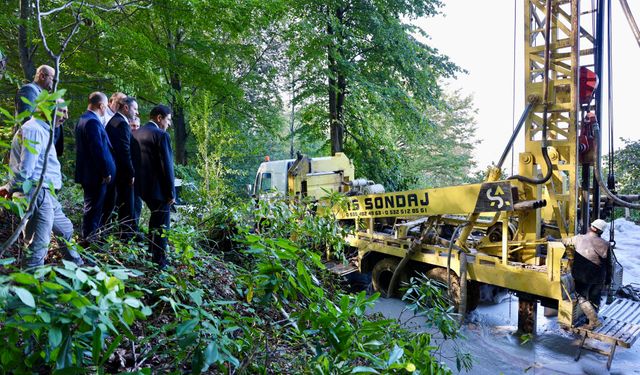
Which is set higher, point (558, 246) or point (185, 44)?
point (185, 44)

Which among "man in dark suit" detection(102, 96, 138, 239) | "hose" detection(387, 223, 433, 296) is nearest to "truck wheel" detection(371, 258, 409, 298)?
"hose" detection(387, 223, 433, 296)

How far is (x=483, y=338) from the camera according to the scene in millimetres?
6332

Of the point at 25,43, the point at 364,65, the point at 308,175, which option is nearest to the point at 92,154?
the point at 25,43

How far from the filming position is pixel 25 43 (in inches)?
328

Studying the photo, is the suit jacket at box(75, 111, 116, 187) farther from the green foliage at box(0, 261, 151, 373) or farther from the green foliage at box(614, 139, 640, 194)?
the green foliage at box(614, 139, 640, 194)

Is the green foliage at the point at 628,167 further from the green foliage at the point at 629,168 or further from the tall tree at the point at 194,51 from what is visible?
the tall tree at the point at 194,51

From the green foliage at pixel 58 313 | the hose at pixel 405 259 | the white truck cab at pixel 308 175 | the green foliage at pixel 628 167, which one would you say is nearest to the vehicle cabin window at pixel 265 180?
the white truck cab at pixel 308 175

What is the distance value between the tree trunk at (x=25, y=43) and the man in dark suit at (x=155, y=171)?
5.07 meters

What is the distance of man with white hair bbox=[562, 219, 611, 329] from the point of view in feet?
18.8

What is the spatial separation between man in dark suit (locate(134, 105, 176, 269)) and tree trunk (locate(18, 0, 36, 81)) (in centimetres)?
507

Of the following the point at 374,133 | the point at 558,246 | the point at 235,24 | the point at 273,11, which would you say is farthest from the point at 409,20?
the point at 558,246

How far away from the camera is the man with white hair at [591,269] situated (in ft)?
18.8

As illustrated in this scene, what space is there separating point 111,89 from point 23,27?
2.04 m

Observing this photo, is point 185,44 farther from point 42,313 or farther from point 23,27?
point 42,313
